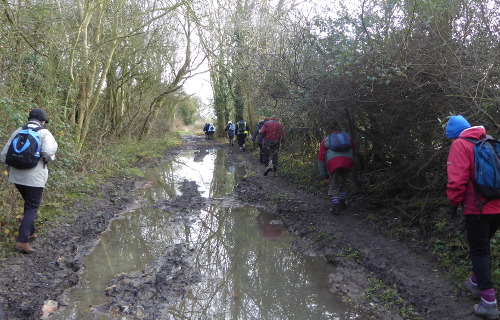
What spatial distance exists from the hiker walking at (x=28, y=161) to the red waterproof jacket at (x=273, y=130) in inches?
252

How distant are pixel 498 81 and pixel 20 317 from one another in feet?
18.5

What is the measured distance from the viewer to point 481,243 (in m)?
3.48

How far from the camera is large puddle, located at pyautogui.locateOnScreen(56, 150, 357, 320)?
156 inches

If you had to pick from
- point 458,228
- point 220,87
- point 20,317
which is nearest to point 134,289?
point 20,317

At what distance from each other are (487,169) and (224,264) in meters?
3.34

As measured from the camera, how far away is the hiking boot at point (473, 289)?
365 cm

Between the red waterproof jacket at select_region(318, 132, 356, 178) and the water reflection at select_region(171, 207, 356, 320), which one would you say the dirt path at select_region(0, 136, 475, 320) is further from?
the red waterproof jacket at select_region(318, 132, 356, 178)

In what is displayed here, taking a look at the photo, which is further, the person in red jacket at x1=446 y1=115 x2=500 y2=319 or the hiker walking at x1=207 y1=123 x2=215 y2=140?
the hiker walking at x1=207 y1=123 x2=215 y2=140

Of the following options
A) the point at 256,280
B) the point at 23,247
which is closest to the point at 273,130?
the point at 256,280

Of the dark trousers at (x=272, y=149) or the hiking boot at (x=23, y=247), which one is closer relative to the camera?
the hiking boot at (x=23, y=247)

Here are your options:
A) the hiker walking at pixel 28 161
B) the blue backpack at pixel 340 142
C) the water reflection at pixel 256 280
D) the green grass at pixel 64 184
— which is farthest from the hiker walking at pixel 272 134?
the hiker walking at pixel 28 161

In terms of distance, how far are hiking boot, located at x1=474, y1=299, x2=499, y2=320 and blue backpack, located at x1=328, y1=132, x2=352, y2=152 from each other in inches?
145

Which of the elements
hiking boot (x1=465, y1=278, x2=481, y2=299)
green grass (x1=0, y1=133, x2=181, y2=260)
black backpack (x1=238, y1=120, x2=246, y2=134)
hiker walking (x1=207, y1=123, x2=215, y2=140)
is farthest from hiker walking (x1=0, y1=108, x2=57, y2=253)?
hiker walking (x1=207, y1=123, x2=215, y2=140)

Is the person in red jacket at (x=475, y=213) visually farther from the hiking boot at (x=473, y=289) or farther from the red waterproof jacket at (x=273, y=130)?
the red waterproof jacket at (x=273, y=130)
